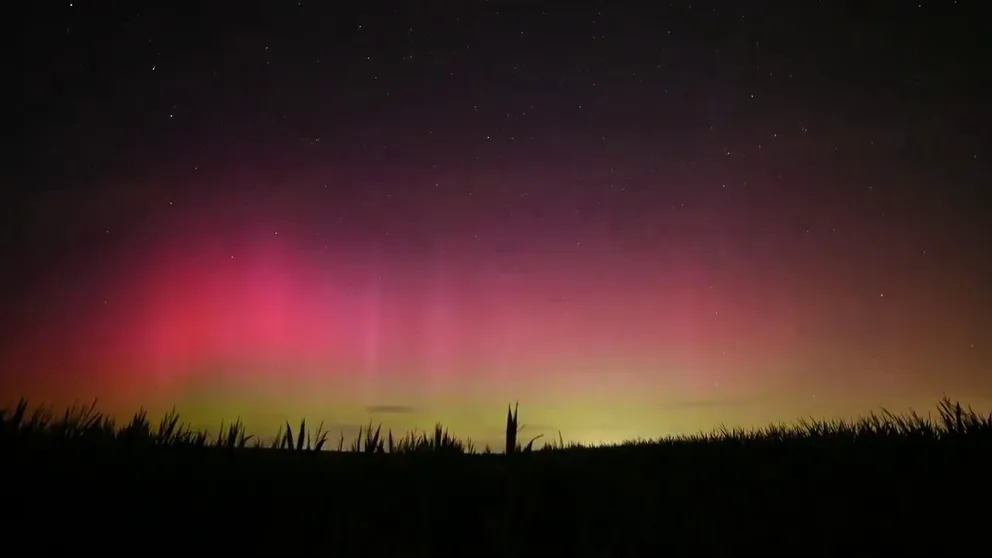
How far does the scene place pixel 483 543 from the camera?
4.83 meters

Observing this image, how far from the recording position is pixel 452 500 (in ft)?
18.4

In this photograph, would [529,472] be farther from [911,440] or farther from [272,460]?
[911,440]

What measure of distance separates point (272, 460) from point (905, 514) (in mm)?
5170

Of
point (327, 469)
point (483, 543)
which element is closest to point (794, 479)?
point (483, 543)

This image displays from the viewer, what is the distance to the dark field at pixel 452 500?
14.7ft

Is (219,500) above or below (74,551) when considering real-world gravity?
above

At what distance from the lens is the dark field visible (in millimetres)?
4484

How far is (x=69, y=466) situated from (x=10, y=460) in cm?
42

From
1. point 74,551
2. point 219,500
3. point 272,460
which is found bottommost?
point 74,551

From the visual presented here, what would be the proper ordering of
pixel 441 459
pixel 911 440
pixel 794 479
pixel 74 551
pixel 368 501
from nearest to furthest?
pixel 74 551, pixel 368 501, pixel 794 479, pixel 441 459, pixel 911 440

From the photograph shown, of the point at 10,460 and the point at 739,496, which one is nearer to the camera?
the point at 10,460

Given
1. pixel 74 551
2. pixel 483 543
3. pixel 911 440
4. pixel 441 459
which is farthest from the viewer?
pixel 911 440

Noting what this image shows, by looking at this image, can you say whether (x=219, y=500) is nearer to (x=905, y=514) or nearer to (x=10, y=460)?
(x=10, y=460)

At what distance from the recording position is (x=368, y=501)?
17.2 feet
